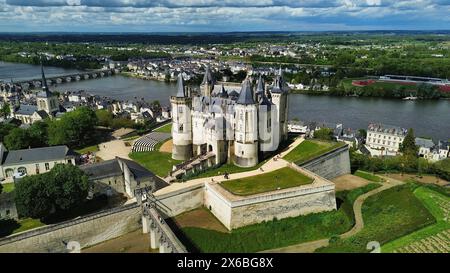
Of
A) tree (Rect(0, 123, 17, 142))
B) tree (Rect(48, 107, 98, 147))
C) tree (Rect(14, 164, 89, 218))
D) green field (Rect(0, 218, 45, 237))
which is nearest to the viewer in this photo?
tree (Rect(14, 164, 89, 218))

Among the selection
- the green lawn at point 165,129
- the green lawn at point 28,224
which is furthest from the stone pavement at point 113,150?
the green lawn at point 28,224

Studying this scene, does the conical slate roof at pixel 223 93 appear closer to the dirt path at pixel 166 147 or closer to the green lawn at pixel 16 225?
the dirt path at pixel 166 147

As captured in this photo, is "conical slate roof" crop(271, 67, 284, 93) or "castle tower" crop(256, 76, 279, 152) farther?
"conical slate roof" crop(271, 67, 284, 93)

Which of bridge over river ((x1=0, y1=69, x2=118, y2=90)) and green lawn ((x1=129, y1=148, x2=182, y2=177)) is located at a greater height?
bridge over river ((x1=0, y1=69, x2=118, y2=90))

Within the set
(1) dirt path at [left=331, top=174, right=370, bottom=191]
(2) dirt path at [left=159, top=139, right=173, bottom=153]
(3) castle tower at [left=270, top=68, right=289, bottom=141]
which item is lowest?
(1) dirt path at [left=331, top=174, right=370, bottom=191]

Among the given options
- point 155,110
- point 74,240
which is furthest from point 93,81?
Result: point 74,240

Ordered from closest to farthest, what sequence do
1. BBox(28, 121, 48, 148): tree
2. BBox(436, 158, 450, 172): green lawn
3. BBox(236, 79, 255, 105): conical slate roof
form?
BBox(236, 79, 255, 105): conical slate roof, BBox(436, 158, 450, 172): green lawn, BBox(28, 121, 48, 148): tree

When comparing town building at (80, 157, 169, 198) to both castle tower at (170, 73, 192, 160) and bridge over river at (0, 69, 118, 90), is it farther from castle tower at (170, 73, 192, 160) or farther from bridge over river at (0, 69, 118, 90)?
bridge over river at (0, 69, 118, 90)

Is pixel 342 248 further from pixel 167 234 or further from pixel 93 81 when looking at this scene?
pixel 93 81

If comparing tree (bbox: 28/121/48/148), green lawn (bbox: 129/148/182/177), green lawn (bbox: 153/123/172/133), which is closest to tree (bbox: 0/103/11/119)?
tree (bbox: 28/121/48/148)
